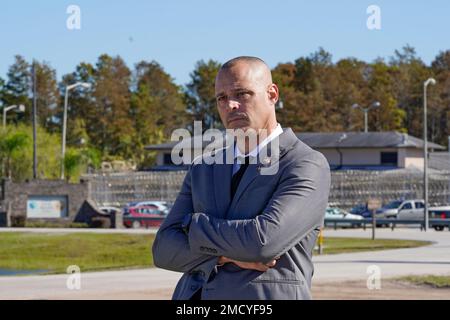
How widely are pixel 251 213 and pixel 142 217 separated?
52305 mm

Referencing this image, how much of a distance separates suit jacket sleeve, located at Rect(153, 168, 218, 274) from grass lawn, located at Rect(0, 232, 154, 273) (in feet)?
82.0

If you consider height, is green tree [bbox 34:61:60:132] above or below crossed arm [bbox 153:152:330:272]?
above

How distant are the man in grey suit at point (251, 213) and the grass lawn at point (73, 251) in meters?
25.2

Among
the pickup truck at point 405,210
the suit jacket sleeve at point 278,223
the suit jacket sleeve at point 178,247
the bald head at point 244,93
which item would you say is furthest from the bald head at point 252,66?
the pickup truck at point 405,210

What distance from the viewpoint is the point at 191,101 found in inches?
4210

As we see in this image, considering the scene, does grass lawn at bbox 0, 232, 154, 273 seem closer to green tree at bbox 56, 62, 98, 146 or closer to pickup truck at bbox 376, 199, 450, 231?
pickup truck at bbox 376, 199, 450, 231

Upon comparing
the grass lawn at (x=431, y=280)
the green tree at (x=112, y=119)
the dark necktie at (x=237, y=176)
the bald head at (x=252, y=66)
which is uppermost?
the green tree at (x=112, y=119)

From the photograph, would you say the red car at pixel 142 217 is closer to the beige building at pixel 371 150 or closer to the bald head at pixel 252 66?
the beige building at pixel 371 150

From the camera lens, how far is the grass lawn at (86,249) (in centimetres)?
3319

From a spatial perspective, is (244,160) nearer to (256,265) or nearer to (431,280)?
(256,265)

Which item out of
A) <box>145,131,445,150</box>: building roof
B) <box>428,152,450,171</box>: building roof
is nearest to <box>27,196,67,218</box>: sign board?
<box>145,131,445,150</box>: building roof

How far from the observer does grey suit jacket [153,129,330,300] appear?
13.3 feet

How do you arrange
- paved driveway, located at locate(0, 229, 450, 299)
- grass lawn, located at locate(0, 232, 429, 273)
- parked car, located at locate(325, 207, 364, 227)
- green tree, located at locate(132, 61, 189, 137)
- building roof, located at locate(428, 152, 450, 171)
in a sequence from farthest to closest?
green tree, located at locate(132, 61, 189, 137) → building roof, located at locate(428, 152, 450, 171) → parked car, located at locate(325, 207, 364, 227) → grass lawn, located at locate(0, 232, 429, 273) → paved driveway, located at locate(0, 229, 450, 299)
